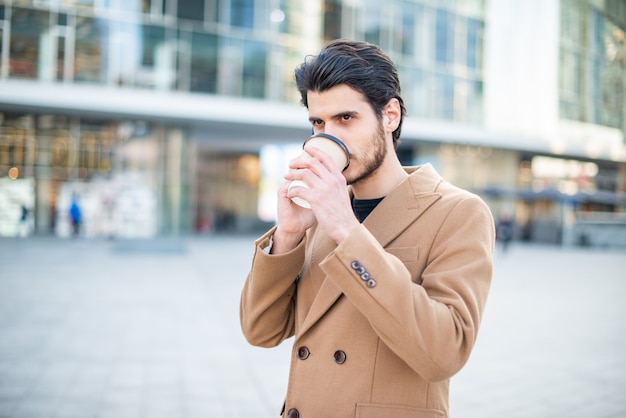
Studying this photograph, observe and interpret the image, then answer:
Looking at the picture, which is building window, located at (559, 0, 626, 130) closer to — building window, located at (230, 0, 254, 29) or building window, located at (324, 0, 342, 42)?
building window, located at (324, 0, 342, 42)

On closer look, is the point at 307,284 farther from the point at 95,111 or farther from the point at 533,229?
the point at 533,229

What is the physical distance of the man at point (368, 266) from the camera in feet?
4.77

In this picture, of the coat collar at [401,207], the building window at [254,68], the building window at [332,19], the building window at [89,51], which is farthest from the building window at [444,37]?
the coat collar at [401,207]

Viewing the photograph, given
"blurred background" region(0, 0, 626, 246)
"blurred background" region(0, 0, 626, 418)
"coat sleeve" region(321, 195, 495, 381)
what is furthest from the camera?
"blurred background" region(0, 0, 626, 246)

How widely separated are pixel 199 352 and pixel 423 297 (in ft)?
17.2

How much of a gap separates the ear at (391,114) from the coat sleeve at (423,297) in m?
0.47

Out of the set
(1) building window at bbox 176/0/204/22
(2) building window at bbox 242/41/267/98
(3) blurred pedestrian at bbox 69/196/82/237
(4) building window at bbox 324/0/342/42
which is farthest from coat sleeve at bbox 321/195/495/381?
(4) building window at bbox 324/0/342/42

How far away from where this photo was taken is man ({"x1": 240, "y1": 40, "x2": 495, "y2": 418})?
145 centimetres

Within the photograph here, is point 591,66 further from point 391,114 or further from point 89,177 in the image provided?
point 391,114

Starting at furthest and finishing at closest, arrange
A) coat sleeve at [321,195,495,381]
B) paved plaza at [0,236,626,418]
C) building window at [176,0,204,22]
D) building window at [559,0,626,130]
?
1. building window at [559,0,626,130]
2. building window at [176,0,204,22]
3. paved plaza at [0,236,626,418]
4. coat sleeve at [321,195,495,381]

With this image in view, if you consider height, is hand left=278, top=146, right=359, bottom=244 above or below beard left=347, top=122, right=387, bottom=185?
below

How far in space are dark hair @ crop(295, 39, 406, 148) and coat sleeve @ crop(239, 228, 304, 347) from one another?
0.51m

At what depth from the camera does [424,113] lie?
28.2 metres

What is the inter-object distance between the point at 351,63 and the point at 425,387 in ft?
3.31
